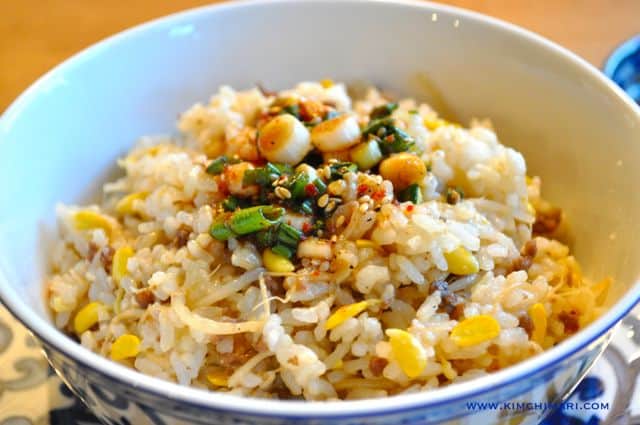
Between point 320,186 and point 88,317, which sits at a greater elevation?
point 320,186

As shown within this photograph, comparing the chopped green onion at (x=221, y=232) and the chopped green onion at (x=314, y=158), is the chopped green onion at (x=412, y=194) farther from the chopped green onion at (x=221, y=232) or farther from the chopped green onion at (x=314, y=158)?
the chopped green onion at (x=221, y=232)

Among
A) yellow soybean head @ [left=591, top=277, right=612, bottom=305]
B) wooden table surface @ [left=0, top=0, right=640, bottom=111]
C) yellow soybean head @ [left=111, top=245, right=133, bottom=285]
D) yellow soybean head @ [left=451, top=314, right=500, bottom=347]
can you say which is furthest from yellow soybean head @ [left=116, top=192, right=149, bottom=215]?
wooden table surface @ [left=0, top=0, right=640, bottom=111]

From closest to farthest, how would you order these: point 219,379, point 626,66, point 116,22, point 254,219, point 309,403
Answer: point 309,403 < point 219,379 < point 254,219 < point 626,66 < point 116,22

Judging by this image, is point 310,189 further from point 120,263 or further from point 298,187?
point 120,263

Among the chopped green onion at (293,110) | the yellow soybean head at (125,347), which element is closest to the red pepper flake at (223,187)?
the chopped green onion at (293,110)

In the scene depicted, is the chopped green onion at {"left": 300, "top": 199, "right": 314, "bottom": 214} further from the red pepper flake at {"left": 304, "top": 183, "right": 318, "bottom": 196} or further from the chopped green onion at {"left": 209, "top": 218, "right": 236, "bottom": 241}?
the chopped green onion at {"left": 209, "top": 218, "right": 236, "bottom": 241}

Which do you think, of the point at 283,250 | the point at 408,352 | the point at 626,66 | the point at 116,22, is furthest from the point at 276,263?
the point at 116,22

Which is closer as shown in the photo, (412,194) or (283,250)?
(283,250)
